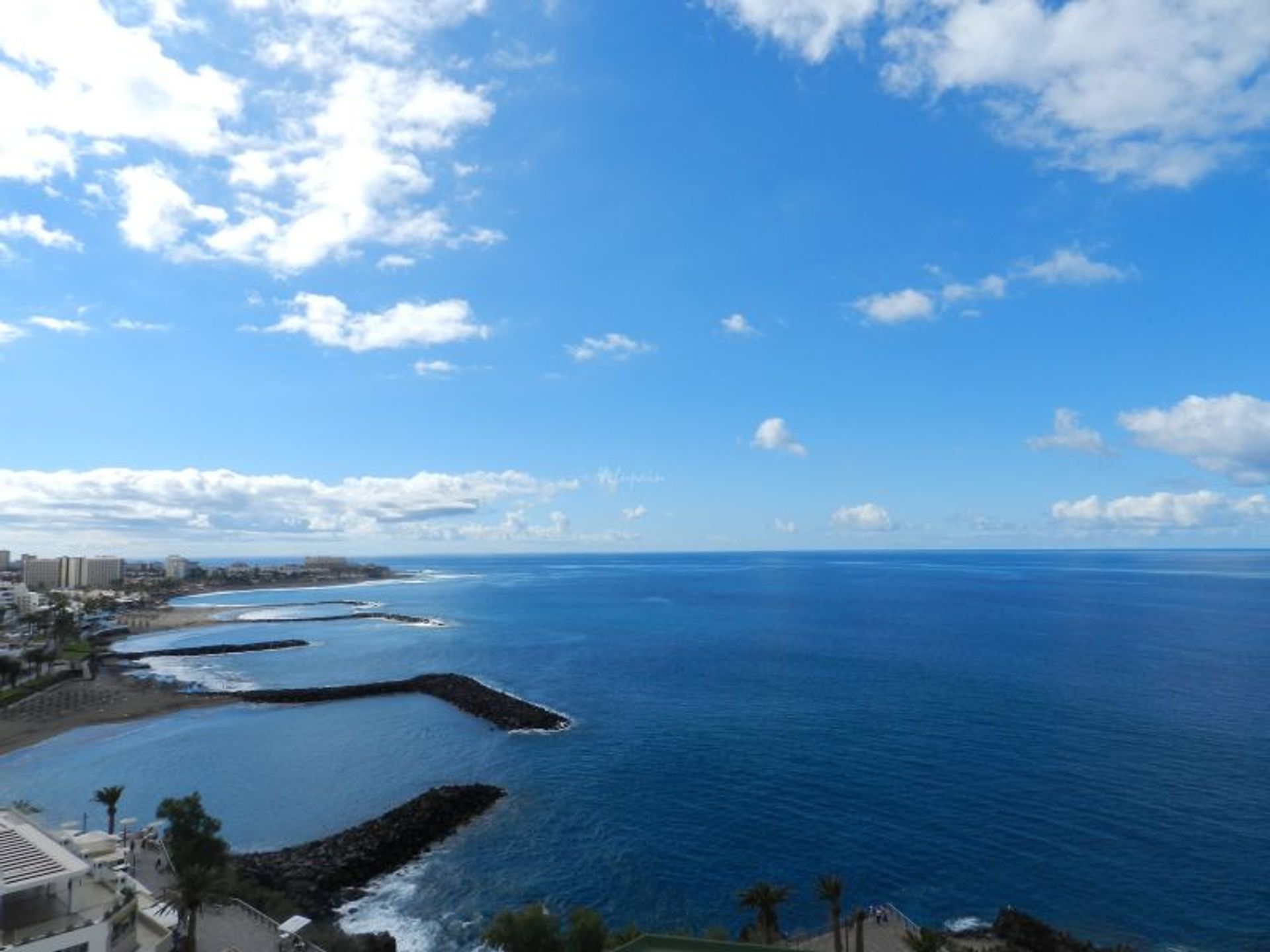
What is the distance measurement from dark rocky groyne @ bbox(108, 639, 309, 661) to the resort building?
94463mm

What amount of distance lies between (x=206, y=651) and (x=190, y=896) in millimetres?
98332

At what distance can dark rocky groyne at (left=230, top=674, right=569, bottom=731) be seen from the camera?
63.2m

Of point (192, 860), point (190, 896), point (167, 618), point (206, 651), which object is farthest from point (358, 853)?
point (167, 618)

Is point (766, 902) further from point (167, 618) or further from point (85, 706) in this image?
point (167, 618)

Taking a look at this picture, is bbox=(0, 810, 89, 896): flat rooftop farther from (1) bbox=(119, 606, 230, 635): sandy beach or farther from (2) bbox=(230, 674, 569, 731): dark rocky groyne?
(1) bbox=(119, 606, 230, 635): sandy beach

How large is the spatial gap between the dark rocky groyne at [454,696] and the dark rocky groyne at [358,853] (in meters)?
18.4

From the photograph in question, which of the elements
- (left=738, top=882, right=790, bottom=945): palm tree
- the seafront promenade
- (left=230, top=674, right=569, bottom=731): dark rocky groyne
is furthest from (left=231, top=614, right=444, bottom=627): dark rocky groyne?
(left=738, top=882, right=790, bottom=945): palm tree

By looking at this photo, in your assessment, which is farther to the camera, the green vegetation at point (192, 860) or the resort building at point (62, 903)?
the green vegetation at point (192, 860)

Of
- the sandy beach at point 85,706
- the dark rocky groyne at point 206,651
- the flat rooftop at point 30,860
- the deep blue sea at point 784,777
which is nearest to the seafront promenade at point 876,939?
the deep blue sea at point 784,777

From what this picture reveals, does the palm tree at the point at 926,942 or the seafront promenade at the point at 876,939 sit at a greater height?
the palm tree at the point at 926,942

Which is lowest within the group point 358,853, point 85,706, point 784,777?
point 85,706

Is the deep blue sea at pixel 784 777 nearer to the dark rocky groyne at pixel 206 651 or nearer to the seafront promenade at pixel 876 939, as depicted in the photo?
the seafront promenade at pixel 876 939

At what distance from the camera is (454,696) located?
2874 inches

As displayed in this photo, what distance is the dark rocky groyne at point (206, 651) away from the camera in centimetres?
10394
